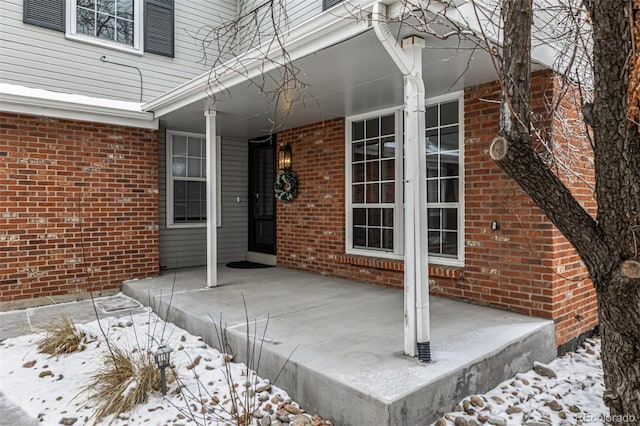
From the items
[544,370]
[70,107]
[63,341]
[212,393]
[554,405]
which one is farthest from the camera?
[70,107]

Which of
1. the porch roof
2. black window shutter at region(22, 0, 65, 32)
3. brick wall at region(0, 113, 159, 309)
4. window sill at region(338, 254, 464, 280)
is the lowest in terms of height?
window sill at region(338, 254, 464, 280)

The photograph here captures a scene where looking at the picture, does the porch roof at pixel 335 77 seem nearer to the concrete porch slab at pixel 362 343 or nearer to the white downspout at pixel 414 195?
the white downspout at pixel 414 195

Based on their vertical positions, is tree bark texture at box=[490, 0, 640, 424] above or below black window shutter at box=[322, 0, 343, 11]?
below

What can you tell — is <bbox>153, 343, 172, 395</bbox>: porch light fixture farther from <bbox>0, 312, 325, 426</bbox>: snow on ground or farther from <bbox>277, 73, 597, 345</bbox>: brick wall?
<bbox>277, 73, 597, 345</bbox>: brick wall

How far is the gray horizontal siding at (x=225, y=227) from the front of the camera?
673cm

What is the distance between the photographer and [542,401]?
283cm

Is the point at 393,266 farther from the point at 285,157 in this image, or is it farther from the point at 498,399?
the point at 285,157

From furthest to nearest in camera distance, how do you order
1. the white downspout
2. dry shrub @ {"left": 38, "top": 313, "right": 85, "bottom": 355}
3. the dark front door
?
the dark front door < dry shrub @ {"left": 38, "top": 313, "right": 85, "bottom": 355} < the white downspout

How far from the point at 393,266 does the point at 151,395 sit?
3.04 meters

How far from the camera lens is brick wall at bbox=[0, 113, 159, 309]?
499 centimetres

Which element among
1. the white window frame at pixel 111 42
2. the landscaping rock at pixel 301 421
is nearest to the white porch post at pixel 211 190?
the white window frame at pixel 111 42

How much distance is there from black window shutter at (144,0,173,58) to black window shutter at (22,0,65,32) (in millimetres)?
1231

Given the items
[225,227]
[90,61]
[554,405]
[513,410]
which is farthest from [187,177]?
[554,405]

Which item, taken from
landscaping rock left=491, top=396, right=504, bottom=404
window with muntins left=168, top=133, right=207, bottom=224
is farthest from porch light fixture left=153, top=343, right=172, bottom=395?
window with muntins left=168, top=133, right=207, bottom=224
